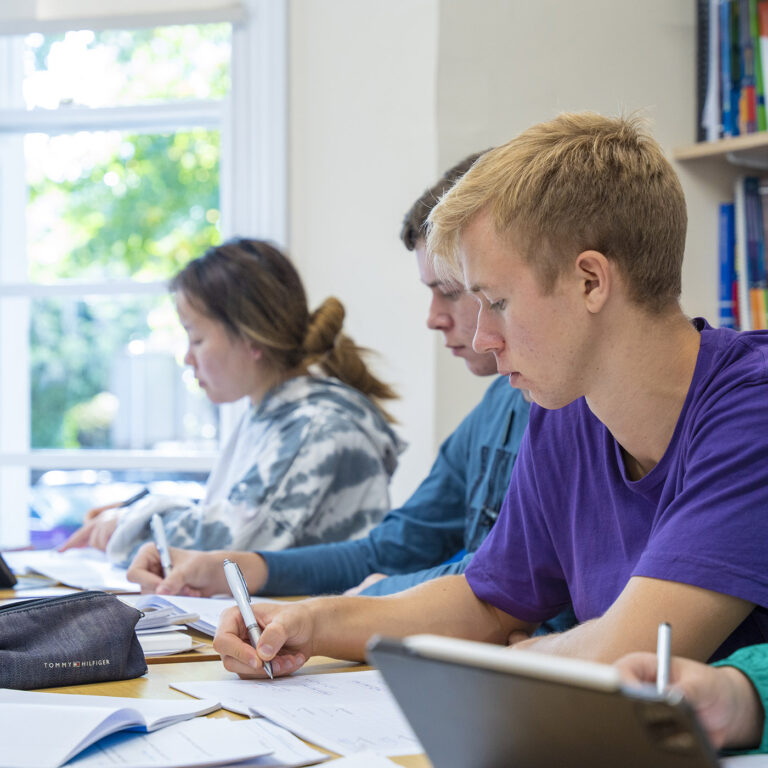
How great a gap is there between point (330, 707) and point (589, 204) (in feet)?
1.72

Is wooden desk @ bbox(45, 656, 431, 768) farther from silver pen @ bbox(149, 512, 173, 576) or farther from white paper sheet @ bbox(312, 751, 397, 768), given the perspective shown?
silver pen @ bbox(149, 512, 173, 576)

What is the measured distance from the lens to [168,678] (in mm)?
1086

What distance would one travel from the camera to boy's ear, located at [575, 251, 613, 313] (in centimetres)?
99

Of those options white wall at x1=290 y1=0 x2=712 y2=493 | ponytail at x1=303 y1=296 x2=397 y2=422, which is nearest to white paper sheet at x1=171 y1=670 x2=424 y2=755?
ponytail at x1=303 y1=296 x2=397 y2=422

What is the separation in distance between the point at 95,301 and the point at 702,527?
240 centimetres

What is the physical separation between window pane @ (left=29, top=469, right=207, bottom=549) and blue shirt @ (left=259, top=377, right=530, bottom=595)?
1197mm

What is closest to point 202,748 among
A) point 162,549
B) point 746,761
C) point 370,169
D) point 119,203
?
point 746,761

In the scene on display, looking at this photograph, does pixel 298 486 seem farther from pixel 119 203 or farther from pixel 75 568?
pixel 119 203

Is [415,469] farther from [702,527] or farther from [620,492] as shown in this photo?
[702,527]

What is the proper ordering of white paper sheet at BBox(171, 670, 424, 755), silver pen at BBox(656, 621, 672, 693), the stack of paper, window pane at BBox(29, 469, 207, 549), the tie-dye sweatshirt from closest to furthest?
silver pen at BBox(656, 621, 672, 693) < white paper sheet at BBox(171, 670, 424, 755) < the stack of paper < the tie-dye sweatshirt < window pane at BBox(29, 469, 207, 549)

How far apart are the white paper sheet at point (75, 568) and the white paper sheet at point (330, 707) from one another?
0.64 m

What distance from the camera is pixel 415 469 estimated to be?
8.40ft

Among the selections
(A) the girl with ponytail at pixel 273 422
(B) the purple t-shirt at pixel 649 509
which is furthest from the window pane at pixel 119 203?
(B) the purple t-shirt at pixel 649 509

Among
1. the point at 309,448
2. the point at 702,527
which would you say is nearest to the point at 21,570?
the point at 309,448
